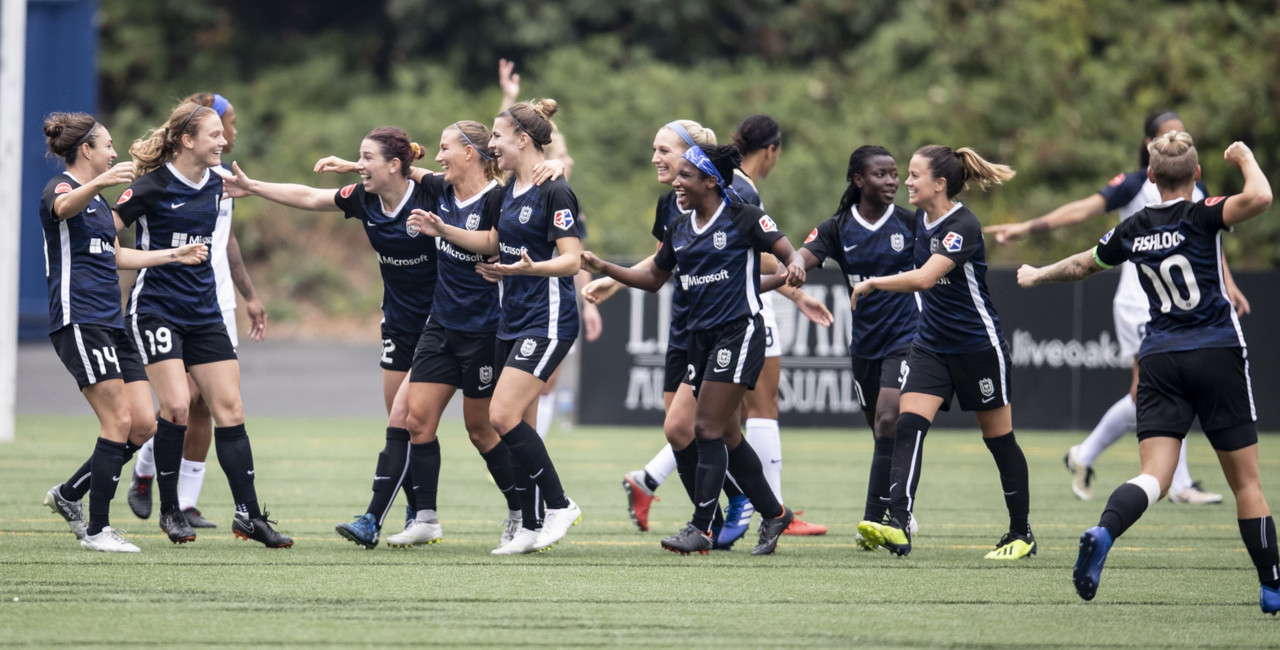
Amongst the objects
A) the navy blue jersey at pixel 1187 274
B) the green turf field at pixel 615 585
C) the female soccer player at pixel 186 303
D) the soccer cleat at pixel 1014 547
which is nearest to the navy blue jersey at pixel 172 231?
the female soccer player at pixel 186 303

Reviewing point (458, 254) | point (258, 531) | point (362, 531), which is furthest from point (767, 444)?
point (258, 531)

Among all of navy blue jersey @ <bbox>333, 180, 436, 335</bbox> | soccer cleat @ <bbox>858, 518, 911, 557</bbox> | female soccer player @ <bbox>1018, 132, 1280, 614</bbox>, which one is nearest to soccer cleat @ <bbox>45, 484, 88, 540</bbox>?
navy blue jersey @ <bbox>333, 180, 436, 335</bbox>

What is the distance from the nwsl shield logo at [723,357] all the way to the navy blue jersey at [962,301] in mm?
932

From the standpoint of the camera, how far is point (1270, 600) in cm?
512

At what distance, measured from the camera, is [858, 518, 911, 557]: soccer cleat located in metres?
6.36

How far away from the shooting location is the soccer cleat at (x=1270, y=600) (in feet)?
16.8

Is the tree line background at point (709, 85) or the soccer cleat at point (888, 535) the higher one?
the tree line background at point (709, 85)

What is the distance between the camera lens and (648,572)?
5.97 m

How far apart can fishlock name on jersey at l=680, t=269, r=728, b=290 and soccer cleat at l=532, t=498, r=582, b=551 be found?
1.14 metres

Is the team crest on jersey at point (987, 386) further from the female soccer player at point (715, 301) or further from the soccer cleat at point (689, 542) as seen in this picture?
the soccer cleat at point (689, 542)

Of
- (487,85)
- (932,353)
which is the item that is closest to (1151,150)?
(932,353)

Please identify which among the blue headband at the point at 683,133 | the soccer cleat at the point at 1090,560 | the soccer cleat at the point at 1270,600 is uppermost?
the blue headband at the point at 683,133

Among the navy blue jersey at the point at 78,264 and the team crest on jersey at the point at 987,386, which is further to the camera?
the team crest on jersey at the point at 987,386

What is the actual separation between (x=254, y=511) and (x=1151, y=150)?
405 cm
